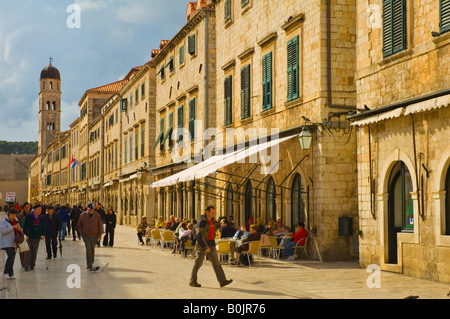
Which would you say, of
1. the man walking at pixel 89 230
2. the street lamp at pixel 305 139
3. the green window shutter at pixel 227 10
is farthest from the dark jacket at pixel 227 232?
the green window shutter at pixel 227 10

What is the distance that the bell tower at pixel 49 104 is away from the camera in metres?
130

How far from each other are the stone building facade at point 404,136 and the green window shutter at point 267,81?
566 cm

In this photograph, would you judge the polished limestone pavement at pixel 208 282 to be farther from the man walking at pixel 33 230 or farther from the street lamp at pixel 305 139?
the street lamp at pixel 305 139

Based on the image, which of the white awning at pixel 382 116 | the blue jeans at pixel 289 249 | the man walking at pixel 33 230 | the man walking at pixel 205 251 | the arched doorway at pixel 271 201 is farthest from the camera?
the arched doorway at pixel 271 201

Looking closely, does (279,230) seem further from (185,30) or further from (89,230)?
(185,30)

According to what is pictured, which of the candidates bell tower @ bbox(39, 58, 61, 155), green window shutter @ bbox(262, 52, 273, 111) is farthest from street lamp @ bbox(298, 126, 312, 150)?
bell tower @ bbox(39, 58, 61, 155)

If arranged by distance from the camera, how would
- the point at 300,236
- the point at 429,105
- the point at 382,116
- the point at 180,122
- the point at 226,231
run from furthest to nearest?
the point at 180,122 < the point at 226,231 < the point at 300,236 < the point at 382,116 < the point at 429,105

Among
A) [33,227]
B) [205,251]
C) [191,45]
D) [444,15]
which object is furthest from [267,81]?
[191,45]

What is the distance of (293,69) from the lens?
20.6 meters

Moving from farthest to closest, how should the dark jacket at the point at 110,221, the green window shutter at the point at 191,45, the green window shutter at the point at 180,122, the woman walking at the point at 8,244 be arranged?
the green window shutter at the point at 180,122 → the green window shutter at the point at 191,45 → the dark jacket at the point at 110,221 → the woman walking at the point at 8,244

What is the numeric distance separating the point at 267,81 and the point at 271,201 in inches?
152
